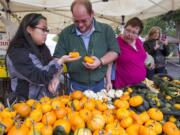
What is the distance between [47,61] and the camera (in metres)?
2.78

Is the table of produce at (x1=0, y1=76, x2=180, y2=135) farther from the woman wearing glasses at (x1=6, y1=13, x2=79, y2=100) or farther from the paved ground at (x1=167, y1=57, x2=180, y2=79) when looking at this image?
the paved ground at (x1=167, y1=57, x2=180, y2=79)

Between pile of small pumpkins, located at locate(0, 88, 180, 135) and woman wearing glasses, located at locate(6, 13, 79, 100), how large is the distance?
0.90 ft

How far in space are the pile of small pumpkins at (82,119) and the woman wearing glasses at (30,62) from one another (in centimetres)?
28

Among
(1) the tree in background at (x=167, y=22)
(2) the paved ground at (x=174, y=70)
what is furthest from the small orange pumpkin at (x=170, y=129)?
(1) the tree in background at (x=167, y=22)

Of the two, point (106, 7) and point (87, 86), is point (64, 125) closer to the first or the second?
point (87, 86)

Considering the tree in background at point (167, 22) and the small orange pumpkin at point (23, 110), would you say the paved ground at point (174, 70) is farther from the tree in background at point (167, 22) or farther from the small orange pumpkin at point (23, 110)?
the small orange pumpkin at point (23, 110)

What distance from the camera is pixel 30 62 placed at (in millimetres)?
2457

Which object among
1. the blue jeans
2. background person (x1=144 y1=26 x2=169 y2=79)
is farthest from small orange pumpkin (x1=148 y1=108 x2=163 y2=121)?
background person (x1=144 y1=26 x2=169 y2=79)

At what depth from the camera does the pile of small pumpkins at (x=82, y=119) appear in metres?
1.83

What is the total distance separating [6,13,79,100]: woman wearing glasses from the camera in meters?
2.45

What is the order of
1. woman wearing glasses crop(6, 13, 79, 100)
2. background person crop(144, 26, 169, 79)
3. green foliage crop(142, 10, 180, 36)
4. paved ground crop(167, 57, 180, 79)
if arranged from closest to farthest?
woman wearing glasses crop(6, 13, 79, 100)
background person crop(144, 26, 169, 79)
paved ground crop(167, 57, 180, 79)
green foliage crop(142, 10, 180, 36)

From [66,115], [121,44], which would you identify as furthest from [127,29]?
[66,115]

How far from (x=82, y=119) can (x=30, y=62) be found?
759mm

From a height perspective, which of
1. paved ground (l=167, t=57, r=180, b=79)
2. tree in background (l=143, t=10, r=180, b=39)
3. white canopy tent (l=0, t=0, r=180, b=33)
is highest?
white canopy tent (l=0, t=0, r=180, b=33)
